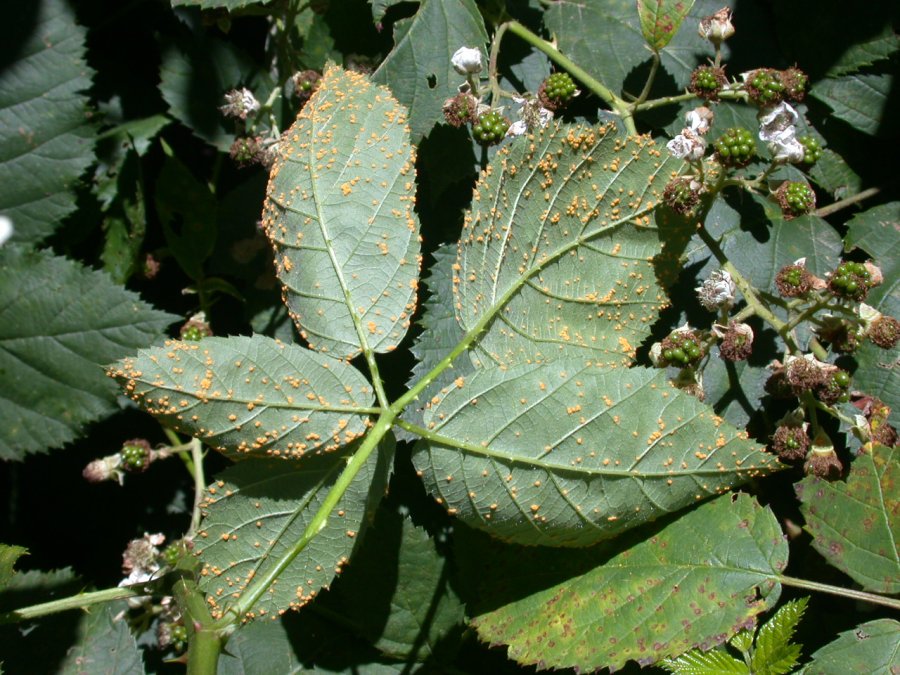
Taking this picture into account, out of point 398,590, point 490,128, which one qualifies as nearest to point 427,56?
point 490,128

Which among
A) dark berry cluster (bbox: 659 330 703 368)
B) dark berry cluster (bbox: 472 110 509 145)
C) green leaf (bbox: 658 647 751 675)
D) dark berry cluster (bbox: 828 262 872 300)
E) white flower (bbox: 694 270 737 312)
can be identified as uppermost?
dark berry cluster (bbox: 472 110 509 145)

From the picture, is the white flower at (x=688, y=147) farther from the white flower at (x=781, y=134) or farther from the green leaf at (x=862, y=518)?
the green leaf at (x=862, y=518)

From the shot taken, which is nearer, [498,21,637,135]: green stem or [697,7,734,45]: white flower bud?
[697,7,734,45]: white flower bud

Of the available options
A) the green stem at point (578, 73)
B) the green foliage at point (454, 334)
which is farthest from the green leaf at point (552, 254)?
the green stem at point (578, 73)

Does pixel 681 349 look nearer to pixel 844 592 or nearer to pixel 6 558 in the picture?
pixel 844 592

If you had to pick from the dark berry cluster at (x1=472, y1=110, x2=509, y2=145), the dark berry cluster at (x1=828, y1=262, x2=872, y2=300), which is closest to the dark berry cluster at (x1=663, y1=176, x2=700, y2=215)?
the dark berry cluster at (x1=828, y1=262, x2=872, y2=300)

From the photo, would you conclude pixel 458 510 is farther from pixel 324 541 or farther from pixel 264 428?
pixel 264 428

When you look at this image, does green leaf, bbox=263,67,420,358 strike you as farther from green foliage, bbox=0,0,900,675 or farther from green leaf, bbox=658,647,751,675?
green leaf, bbox=658,647,751,675
